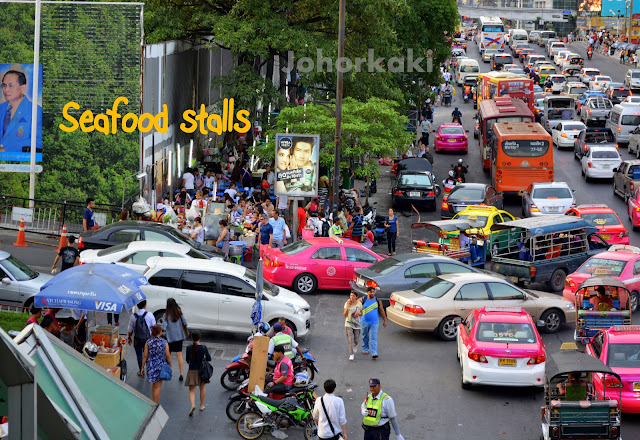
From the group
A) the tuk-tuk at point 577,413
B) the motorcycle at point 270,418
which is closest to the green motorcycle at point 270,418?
the motorcycle at point 270,418

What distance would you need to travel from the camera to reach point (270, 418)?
14.2 m

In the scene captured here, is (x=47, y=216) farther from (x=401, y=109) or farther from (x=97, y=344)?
(x=401, y=109)

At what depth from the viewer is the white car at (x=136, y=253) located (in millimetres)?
21234

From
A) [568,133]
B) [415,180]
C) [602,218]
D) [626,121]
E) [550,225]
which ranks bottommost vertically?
[602,218]

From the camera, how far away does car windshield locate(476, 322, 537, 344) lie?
55.2 ft

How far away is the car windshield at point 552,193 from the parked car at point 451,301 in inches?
536

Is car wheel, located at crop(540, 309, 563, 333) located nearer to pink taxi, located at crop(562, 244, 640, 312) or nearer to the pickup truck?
pink taxi, located at crop(562, 244, 640, 312)

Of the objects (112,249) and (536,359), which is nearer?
(536,359)

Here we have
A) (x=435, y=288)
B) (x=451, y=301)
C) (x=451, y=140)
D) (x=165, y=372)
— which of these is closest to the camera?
(x=165, y=372)

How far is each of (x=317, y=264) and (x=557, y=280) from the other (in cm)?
640

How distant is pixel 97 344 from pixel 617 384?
800cm

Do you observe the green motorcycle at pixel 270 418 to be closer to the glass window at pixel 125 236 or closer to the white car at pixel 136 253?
the white car at pixel 136 253

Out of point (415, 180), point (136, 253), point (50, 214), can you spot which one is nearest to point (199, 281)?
point (136, 253)

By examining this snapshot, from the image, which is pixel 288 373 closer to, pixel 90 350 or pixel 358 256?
pixel 90 350
